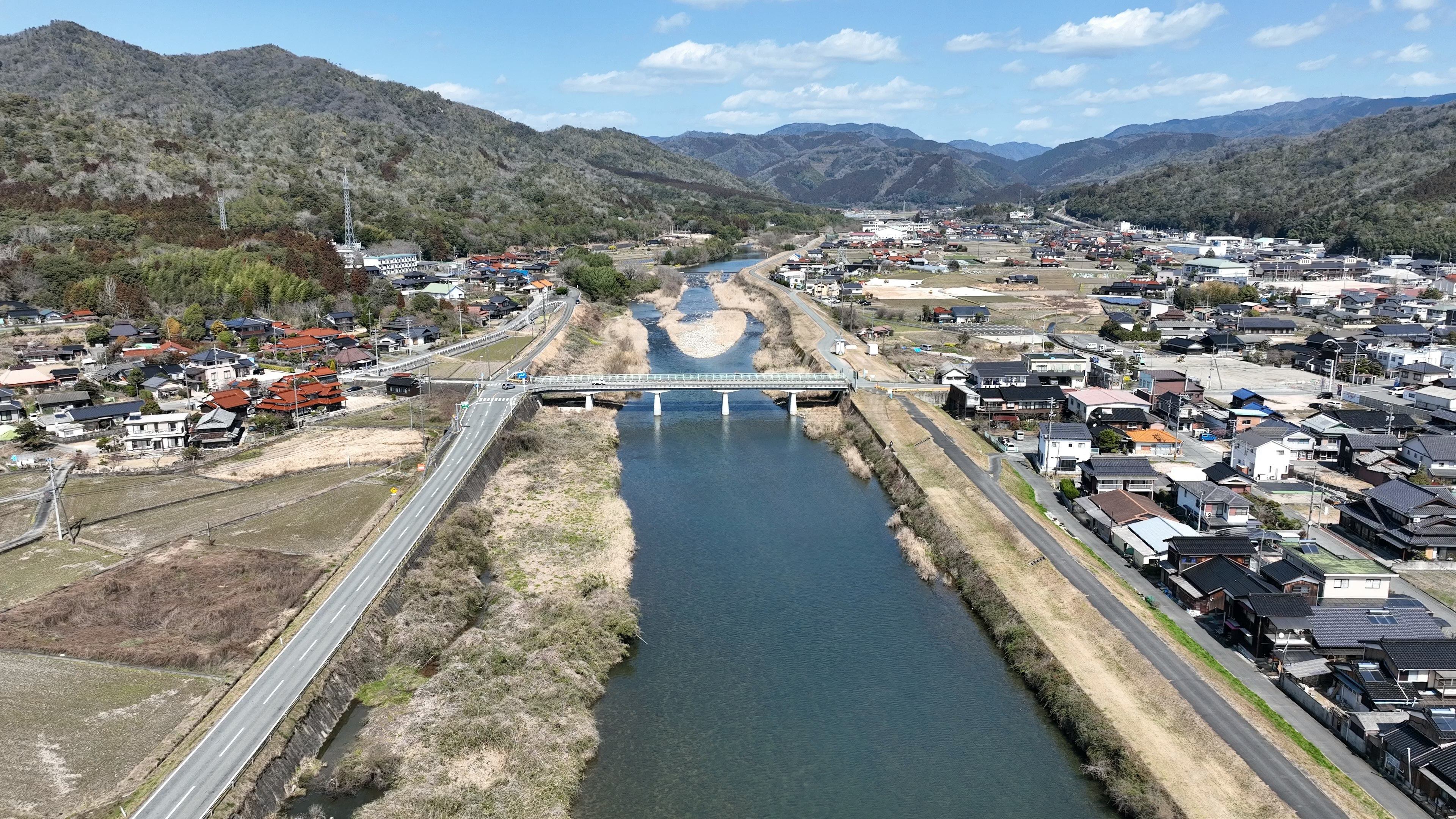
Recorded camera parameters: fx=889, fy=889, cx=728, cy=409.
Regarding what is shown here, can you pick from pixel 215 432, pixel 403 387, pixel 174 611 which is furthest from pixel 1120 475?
pixel 215 432

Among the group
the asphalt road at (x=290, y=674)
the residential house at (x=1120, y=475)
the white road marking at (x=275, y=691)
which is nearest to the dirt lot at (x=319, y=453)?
the asphalt road at (x=290, y=674)

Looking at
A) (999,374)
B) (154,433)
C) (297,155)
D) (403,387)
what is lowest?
(154,433)

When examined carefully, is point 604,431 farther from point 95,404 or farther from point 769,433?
point 95,404

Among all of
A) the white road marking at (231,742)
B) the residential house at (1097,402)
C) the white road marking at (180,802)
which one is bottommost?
the white road marking at (180,802)

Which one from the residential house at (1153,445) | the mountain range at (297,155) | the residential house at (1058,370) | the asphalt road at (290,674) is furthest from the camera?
the mountain range at (297,155)

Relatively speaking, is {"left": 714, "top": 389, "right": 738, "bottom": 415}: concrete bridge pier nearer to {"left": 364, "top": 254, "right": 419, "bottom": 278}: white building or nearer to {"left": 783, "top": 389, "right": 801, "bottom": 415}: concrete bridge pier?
{"left": 783, "top": 389, "right": 801, "bottom": 415}: concrete bridge pier

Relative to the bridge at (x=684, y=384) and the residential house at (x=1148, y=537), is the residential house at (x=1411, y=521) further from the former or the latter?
the bridge at (x=684, y=384)

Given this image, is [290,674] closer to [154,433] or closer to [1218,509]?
[154,433]
